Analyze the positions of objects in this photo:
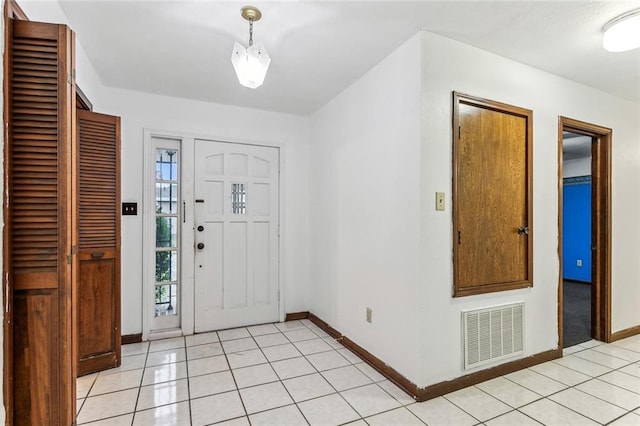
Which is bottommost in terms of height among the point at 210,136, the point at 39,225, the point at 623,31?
the point at 39,225

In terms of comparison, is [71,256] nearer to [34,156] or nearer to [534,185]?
[34,156]

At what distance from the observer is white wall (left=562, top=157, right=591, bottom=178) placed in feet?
19.6

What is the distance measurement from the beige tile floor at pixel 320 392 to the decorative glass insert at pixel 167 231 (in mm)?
525

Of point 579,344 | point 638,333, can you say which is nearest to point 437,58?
point 579,344

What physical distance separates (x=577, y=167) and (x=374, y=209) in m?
5.80

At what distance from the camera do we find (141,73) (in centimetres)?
278

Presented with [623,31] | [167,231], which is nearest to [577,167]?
[623,31]

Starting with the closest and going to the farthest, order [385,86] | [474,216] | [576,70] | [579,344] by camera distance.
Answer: [474,216] → [385,86] → [576,70] → [579,344]

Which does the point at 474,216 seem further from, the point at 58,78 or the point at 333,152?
the point at 58,78

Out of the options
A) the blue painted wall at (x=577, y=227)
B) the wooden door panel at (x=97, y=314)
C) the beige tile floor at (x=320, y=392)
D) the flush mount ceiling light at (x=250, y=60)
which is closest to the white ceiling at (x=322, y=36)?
the flush mount ceiling light at (x=250, y=60)

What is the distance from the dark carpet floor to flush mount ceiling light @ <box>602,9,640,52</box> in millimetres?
2533

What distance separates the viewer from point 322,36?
7.20 ft

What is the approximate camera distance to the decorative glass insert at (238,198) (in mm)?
3568

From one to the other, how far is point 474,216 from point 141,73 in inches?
118
